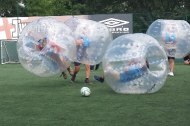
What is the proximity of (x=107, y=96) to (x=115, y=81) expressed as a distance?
0.40 metres

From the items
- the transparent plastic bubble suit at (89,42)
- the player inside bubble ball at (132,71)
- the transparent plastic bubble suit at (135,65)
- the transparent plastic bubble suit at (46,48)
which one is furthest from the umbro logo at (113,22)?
the player inside bubble ball at (132,71)

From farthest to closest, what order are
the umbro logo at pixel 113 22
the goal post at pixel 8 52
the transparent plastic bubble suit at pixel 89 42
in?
the goal post at pixel 8 52 → the umbro logo at pixel 113 22 → the transparent plastic bubble suit at pixel 89 42

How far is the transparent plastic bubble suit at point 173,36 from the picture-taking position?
15.1 meters

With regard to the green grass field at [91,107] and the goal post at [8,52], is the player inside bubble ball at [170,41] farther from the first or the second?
the goal post at [8,52]

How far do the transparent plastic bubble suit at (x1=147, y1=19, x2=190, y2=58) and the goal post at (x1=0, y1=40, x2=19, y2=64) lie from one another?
37.4 ft

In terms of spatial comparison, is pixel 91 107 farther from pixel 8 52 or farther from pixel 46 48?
pixel 8 52

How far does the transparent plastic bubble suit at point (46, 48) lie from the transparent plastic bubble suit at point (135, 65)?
138 cm

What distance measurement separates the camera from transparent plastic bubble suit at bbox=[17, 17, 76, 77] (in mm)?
11578

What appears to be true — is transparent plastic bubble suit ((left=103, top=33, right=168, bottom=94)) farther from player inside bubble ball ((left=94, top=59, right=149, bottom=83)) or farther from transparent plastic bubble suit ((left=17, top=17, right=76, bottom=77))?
transparent plastic bubble suit ((left=17, top=17, right=76, bottom=77))

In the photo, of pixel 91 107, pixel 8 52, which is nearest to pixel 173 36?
pixel 91 107

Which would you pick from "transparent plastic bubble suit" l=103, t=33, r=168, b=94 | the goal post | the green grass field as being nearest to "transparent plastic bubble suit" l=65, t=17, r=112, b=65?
the green grass field

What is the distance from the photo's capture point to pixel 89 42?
39.7ft

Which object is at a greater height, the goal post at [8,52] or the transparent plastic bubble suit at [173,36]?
A: the transparent plastic bubble suit at [173,36]

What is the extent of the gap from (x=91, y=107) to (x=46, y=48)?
321 cm
